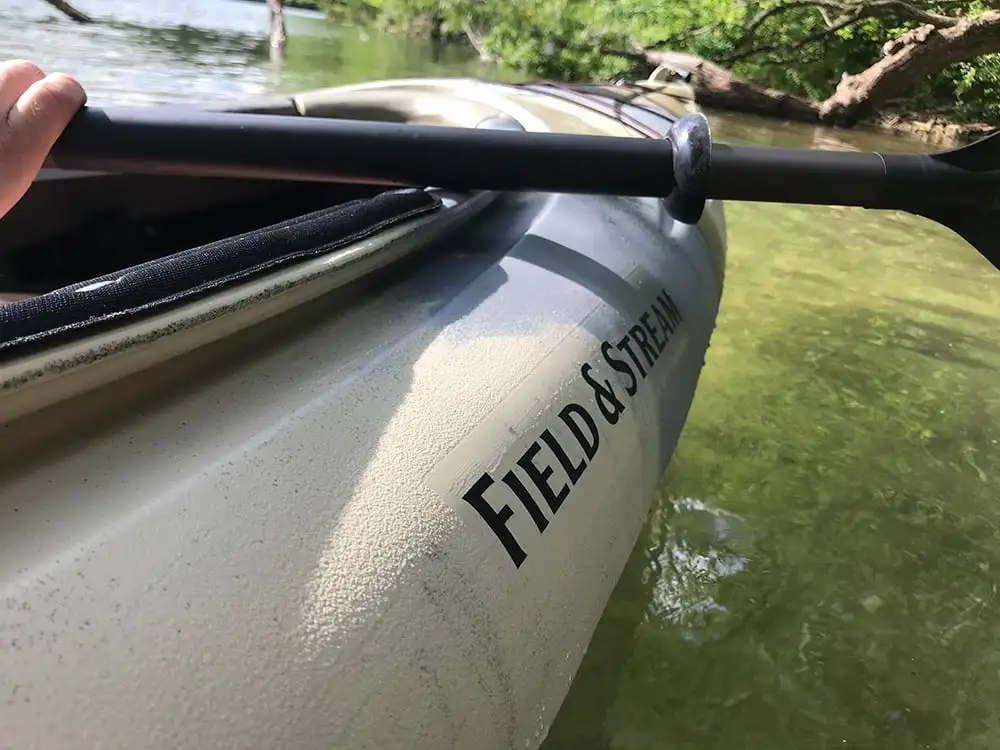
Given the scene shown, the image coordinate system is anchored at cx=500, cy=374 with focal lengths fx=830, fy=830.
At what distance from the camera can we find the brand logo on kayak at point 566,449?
30.0 inches

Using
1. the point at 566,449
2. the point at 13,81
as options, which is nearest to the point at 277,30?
the point at 13,81

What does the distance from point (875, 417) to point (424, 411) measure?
72.1 inches

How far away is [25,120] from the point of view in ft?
2.79

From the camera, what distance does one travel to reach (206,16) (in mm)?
13945

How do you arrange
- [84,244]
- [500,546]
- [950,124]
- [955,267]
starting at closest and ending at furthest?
[500,546], [84,244], [955,267], [950,124]

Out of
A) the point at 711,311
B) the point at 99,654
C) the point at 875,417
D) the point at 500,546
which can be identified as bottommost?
the point at 875,417

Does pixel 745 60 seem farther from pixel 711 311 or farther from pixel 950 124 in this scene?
pixel 711 311

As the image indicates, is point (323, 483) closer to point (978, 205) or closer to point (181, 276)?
point (181, 276)

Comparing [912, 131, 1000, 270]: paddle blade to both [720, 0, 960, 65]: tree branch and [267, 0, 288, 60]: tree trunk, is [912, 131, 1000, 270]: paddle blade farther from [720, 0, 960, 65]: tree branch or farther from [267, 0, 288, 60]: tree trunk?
[267, 0, 288, 60]: tree trunk

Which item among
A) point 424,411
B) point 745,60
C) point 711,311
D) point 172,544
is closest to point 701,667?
point 711,311

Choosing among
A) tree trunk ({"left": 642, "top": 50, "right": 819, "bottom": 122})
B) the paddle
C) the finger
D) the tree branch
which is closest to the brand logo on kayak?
the paddle

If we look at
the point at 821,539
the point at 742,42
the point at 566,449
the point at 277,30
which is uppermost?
the point at 566,449

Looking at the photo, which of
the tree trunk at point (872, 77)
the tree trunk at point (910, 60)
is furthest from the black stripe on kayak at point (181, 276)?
the tree trunk at point (910, 60)

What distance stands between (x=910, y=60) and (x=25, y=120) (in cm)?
743
